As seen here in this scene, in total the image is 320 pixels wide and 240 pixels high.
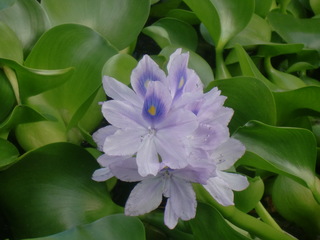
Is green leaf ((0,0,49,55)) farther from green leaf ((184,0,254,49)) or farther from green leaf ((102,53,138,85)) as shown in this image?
green leaf ((184,0,254,49))

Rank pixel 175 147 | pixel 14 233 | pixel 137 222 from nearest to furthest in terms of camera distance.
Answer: pixel 175 147, pixel 137 222, pixel 14 233

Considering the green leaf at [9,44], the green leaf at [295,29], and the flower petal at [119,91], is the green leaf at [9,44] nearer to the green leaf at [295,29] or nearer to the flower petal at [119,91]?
the flower petal at [119,91]

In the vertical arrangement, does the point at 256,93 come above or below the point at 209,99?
below

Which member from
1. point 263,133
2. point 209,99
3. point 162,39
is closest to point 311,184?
point 263,133

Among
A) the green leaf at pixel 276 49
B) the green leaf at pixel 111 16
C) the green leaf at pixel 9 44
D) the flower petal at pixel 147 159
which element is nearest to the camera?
the flower petal at pixel 147 159

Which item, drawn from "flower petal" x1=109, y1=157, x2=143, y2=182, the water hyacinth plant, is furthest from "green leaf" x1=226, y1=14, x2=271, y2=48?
"flower petal" x1=109, y1=157, x2=143, y2=182

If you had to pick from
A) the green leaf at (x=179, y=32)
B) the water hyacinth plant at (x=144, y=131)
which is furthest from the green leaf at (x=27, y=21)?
the green leaf at (x=179, y=32)

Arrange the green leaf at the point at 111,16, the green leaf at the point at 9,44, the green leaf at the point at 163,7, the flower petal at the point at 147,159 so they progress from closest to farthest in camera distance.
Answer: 1. the flower petal at the point at 147,159
2. the green leaf at the point at 9,44
3. the green leaf at the point at 111,16
4. the green leaf at the point at 163,7

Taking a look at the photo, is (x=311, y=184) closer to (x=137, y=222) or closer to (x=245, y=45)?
(x=137, y=222)
